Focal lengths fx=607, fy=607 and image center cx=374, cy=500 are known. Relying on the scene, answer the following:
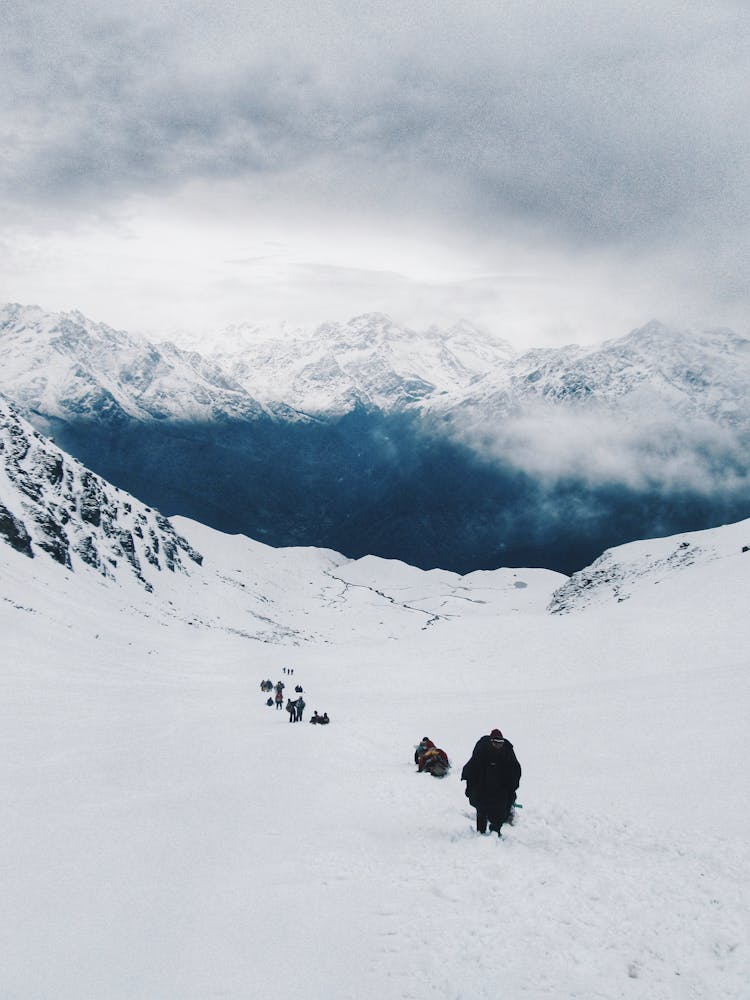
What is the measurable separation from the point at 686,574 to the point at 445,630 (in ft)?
110

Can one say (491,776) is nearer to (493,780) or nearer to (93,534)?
(493,780)

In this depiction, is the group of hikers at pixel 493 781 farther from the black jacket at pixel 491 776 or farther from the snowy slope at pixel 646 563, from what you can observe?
the snowy slope at pixel 646 563

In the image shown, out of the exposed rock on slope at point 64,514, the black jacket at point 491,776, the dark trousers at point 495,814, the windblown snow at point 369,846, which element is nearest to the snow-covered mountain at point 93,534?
the exposed rock on slope at point 64,514

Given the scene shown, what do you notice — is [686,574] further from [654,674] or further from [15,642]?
[15,642]

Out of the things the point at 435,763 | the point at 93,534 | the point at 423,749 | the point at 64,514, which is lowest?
the point at 435,763

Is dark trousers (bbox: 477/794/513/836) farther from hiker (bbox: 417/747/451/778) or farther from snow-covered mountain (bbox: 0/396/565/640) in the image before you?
snow-covered mountain (bbox: 0/396/565/640)

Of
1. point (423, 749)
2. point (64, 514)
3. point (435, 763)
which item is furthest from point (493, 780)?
point (64, 514)

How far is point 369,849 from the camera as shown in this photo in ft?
34.8

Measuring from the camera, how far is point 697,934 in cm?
754

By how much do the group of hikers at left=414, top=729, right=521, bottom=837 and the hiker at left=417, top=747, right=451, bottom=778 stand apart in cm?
516

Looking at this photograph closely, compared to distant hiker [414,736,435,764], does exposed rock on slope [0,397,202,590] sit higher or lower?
higher

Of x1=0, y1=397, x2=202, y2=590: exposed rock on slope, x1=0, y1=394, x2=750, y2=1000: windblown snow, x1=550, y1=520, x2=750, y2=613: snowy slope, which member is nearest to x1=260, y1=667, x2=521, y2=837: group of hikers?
x1=0, y1=394, x2=750, y2=1000: windblown snow

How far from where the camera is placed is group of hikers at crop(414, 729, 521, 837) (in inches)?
448

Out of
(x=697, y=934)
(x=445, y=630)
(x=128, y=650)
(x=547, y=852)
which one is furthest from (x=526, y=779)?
(x=445, y=630)
